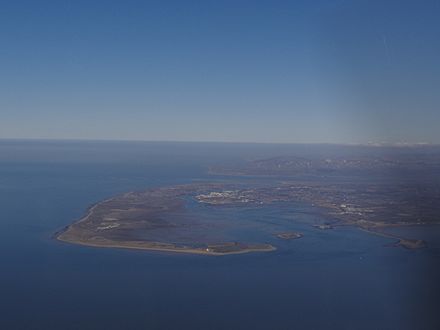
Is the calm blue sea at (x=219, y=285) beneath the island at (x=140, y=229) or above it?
beneath

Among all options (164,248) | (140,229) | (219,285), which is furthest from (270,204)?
(219,285)

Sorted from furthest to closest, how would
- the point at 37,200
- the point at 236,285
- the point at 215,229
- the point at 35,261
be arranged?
the point at 37,200 → the point at 215,229 → the point at 35,261 → the point at 236,285

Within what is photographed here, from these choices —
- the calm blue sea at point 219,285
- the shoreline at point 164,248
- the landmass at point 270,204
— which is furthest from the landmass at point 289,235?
the shoreline at point 164,248

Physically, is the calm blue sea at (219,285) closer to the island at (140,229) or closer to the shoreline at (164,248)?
the shoreline at (164,248)

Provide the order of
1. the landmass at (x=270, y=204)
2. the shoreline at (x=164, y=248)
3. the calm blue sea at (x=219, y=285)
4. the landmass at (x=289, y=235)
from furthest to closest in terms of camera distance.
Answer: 1. the landmass at (x=289, y=235)
2. the landmass at (x=270, y=204)
3. the shoreline at (x=164, y=248)
4. the calm blue sea at (x=219, y=285)

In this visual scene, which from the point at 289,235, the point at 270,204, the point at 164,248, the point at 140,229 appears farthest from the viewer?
the point at 270,204

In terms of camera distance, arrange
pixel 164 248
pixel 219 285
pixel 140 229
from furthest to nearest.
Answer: pixel 140 229 → pixel 164 248 → pixel 219 285

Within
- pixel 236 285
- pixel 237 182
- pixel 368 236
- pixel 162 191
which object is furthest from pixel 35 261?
pixel 237 182

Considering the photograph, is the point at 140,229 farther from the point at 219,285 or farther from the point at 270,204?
the point at 270,204

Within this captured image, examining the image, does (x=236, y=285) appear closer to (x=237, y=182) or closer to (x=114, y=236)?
(x=114, y=236)

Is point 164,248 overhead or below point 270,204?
below

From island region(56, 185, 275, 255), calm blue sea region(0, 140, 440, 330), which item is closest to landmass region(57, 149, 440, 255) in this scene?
island region(56, 185, 275, 255)
